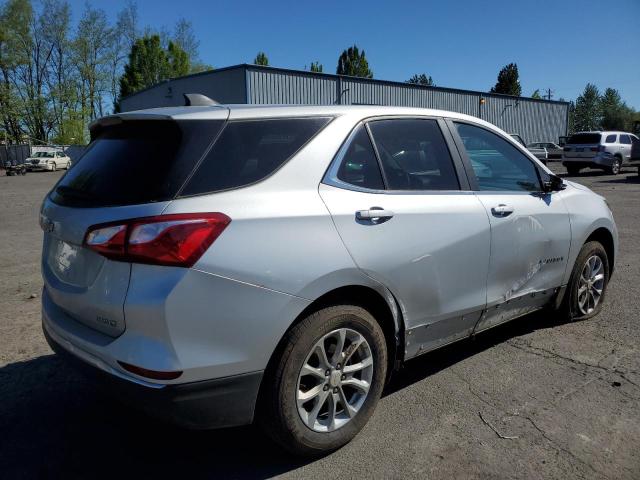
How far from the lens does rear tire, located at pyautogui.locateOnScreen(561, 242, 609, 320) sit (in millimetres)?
4406

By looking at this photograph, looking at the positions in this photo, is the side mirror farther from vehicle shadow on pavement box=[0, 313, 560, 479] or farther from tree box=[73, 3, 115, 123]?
tree box=[73, 3, 115, 123]

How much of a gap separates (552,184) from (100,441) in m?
3.56

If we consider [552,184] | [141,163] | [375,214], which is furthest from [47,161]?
[375,214]

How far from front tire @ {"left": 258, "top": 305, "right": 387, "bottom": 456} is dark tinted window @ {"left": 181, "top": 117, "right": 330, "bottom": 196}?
74cm

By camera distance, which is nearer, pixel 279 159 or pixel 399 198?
pixel 279 159

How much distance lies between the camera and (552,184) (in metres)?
4.07

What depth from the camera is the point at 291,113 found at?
2.74 meters

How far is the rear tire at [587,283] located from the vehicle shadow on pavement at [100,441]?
1.63 meters

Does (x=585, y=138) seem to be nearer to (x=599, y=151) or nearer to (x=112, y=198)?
(x=599, y=151)

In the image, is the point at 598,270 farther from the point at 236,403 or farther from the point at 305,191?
the point at 236,403

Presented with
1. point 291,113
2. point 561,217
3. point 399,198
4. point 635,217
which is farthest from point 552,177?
point 635,217

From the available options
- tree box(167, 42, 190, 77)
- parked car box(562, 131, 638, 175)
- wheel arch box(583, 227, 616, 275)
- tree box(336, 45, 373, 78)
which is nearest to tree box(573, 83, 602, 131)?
tree box(336, 45, 373, 78)

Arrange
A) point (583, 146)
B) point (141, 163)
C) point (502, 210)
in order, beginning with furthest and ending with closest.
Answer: point (583, 146) → point (502, 210) → point (141, 163)

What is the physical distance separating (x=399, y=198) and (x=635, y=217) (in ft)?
33.2
